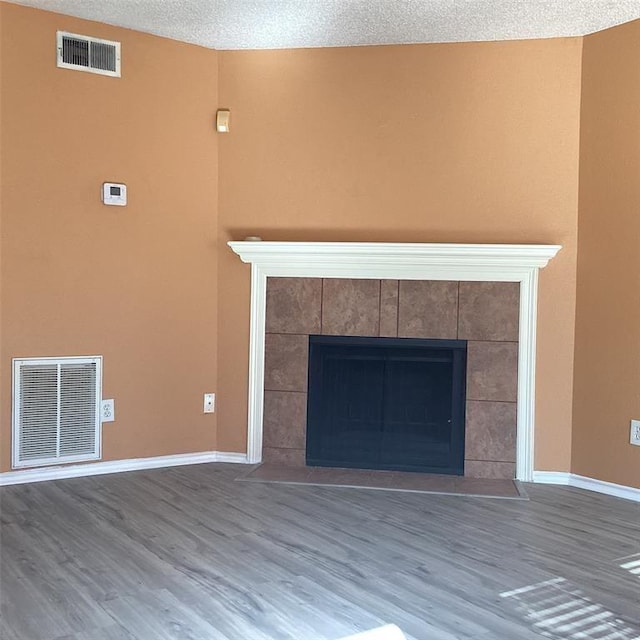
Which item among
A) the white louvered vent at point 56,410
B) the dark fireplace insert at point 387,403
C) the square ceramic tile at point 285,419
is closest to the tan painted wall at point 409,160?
the square ceramic tile at point 285,419

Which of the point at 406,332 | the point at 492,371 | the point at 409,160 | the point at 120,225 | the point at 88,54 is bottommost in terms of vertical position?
the point at 492,371

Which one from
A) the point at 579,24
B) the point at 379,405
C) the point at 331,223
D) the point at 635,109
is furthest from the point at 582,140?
the point at 379,405

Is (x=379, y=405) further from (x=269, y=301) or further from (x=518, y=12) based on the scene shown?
(x=518, y=12)

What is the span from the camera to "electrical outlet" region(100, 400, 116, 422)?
387cm

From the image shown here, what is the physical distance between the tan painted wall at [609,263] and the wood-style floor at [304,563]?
29 cm

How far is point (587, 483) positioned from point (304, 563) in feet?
6.00

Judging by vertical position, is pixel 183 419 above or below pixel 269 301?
below

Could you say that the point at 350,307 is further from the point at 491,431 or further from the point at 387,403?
the point at 491,431

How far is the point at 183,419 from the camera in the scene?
13.5ft

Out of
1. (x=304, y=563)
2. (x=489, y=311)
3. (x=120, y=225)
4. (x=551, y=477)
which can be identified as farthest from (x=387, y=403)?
(x=120, y=225)

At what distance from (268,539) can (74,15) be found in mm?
2753

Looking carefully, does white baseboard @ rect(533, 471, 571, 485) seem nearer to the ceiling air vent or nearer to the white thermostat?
the white thermostat

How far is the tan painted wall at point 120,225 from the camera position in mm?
3611

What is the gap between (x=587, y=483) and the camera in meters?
3.77
